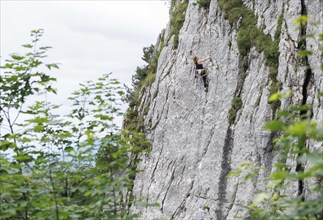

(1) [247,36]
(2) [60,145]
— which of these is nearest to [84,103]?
(2) [60,145]

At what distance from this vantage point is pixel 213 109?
3150cm

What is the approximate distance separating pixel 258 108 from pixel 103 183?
67.1 ft

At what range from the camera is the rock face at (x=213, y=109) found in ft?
80.3

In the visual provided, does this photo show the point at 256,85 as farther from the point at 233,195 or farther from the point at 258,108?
the point at 233,195

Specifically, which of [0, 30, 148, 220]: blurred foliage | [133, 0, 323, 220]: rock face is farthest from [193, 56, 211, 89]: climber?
[0, 30, 148, 220]: blurred foliage

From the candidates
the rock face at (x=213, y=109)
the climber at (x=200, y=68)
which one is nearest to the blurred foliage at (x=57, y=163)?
the rock face at (x=213, y=109)

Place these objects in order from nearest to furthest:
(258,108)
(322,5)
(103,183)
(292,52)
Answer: (103,183)
(322,5)
(292,52)
(258,108)

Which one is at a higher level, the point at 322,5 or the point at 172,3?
the point at 172,3

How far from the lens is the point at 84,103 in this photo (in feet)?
27.7

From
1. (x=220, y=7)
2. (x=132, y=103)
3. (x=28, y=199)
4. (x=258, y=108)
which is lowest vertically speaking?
(x=28, y=199)

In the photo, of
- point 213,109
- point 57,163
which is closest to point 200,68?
point 213,109

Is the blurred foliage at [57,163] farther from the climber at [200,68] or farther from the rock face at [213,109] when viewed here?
the climber at [200,68]

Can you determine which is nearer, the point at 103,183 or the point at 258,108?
the point at 103,183

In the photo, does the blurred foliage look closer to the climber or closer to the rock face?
the rock face
